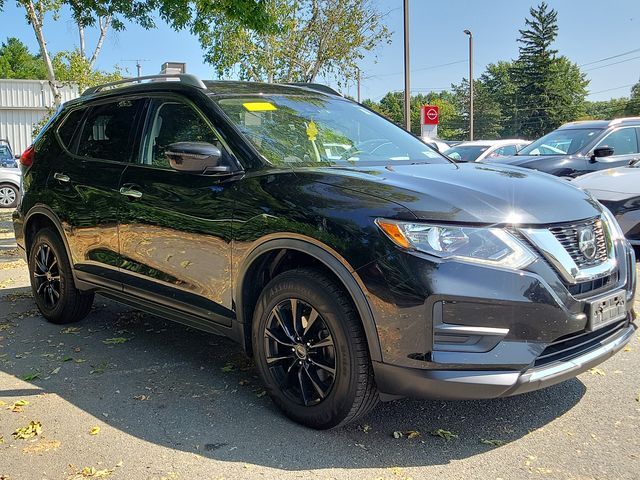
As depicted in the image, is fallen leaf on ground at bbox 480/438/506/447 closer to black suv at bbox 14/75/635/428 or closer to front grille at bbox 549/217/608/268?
black suv at bbox 14/75/635/428

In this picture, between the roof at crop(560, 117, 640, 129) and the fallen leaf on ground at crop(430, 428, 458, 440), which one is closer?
the fallen leaf on ground at crop(430, 428, 458, 440)

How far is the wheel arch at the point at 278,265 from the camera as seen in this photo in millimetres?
2832

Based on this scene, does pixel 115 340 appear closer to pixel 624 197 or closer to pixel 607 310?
pixel 607 310

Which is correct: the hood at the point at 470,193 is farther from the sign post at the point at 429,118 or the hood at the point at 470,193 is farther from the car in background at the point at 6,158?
the car in background at the point at 6,158

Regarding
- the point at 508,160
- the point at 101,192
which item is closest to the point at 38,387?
the point at 101,192

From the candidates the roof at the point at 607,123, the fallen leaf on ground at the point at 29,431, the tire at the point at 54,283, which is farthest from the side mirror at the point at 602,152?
the fallen leaf on ground at the point at 29,431

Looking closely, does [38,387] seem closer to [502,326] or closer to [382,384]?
[382,384]

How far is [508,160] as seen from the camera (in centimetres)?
1038

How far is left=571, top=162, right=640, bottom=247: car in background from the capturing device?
6832 mm

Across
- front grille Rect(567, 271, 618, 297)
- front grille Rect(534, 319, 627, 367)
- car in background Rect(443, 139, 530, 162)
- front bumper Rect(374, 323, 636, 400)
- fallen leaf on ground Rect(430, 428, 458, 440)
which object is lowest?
fallen leaf on ground Rect(430, 428, 458, 440)

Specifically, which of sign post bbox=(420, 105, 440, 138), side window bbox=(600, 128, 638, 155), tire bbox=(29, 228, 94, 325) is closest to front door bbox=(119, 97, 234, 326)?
tire bbox=(29, 228, 94, 325)

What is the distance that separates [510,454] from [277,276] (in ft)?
4.64

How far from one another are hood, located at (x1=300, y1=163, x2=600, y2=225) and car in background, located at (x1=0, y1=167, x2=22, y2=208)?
1448 cm

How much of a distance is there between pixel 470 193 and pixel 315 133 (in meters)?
1.31
